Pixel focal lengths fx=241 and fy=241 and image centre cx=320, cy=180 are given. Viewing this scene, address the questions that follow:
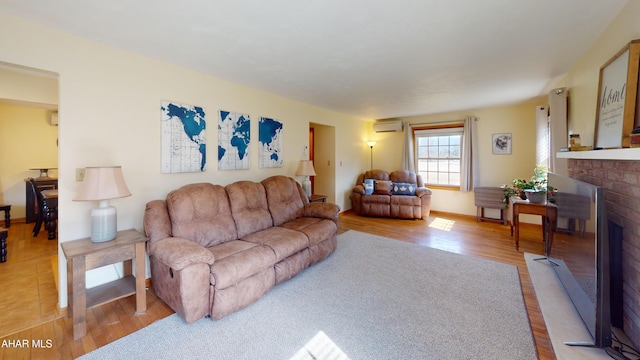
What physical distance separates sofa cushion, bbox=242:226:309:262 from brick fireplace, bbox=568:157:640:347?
2461 millimetres

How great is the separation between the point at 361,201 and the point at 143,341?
457cm

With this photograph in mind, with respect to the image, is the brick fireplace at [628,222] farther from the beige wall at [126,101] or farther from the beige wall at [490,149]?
the beige wall at [490,149]

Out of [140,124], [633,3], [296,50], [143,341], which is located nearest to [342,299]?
[143,341]

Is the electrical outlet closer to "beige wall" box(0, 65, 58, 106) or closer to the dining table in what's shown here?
"beige wall" box(0, 65, 58, 106)

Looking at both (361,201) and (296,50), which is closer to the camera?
(296,50)

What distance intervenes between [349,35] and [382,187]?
4063 mm

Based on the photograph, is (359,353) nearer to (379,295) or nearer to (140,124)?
(379,295)

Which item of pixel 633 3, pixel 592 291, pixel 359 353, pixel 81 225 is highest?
pixel 633 3

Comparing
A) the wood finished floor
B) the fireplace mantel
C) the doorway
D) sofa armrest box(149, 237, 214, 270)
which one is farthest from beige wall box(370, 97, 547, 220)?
the doorway

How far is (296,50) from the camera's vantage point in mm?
2369

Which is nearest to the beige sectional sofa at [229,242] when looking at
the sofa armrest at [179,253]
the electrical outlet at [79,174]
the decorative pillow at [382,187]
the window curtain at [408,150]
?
the sofa armrest at [179,253]

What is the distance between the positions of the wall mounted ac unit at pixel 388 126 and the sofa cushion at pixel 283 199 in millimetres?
3555

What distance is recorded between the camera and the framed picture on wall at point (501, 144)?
197 inches

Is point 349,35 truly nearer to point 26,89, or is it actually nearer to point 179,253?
point 179,253
